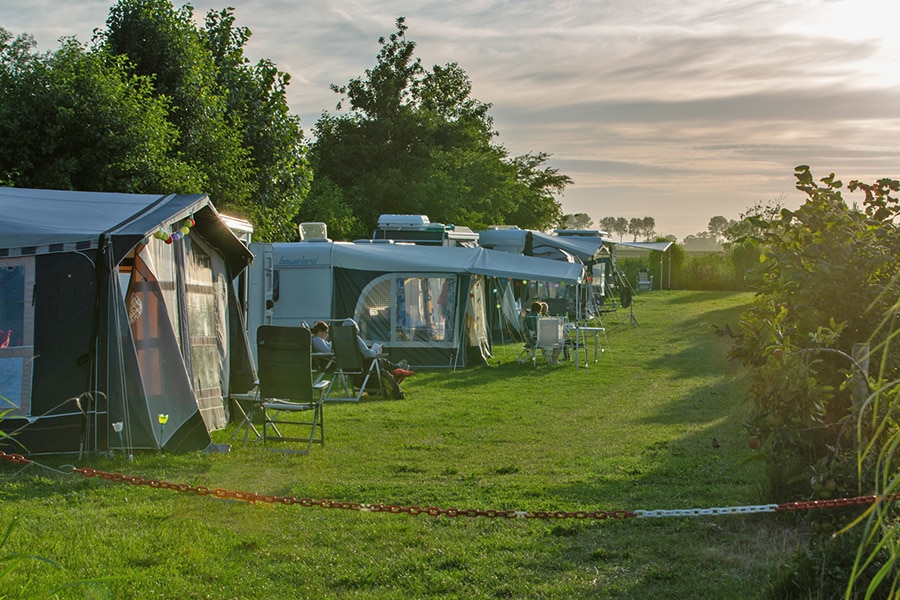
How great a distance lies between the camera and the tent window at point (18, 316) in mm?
7266

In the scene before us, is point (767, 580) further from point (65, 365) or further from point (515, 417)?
point (515, 417)

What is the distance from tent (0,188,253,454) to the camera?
726cm

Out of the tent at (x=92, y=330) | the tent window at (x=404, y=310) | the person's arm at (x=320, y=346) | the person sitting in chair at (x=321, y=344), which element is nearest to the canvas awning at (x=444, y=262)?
the tent window at (x=404, y=310)

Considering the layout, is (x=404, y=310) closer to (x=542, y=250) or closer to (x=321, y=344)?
(x=321, y=344)

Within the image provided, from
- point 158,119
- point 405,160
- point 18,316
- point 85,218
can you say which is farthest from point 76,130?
point 405,160

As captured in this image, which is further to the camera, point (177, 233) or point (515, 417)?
point (515, 417)

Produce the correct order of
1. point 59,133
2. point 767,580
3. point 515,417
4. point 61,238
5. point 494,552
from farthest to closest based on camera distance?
point 59,133, point 515,417, point 61,238, point 494,552, point 767,580

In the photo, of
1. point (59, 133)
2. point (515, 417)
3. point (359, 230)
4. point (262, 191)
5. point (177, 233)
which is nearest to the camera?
point (177, 233)

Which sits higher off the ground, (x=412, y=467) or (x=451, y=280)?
(x=451, y=280)

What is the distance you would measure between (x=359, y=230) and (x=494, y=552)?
31735mm

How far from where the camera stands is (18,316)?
23.9 ft

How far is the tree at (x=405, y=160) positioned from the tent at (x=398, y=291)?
60.1ft

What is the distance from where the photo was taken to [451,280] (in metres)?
15.6

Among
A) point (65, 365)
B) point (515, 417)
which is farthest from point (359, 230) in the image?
point (65, 365)
